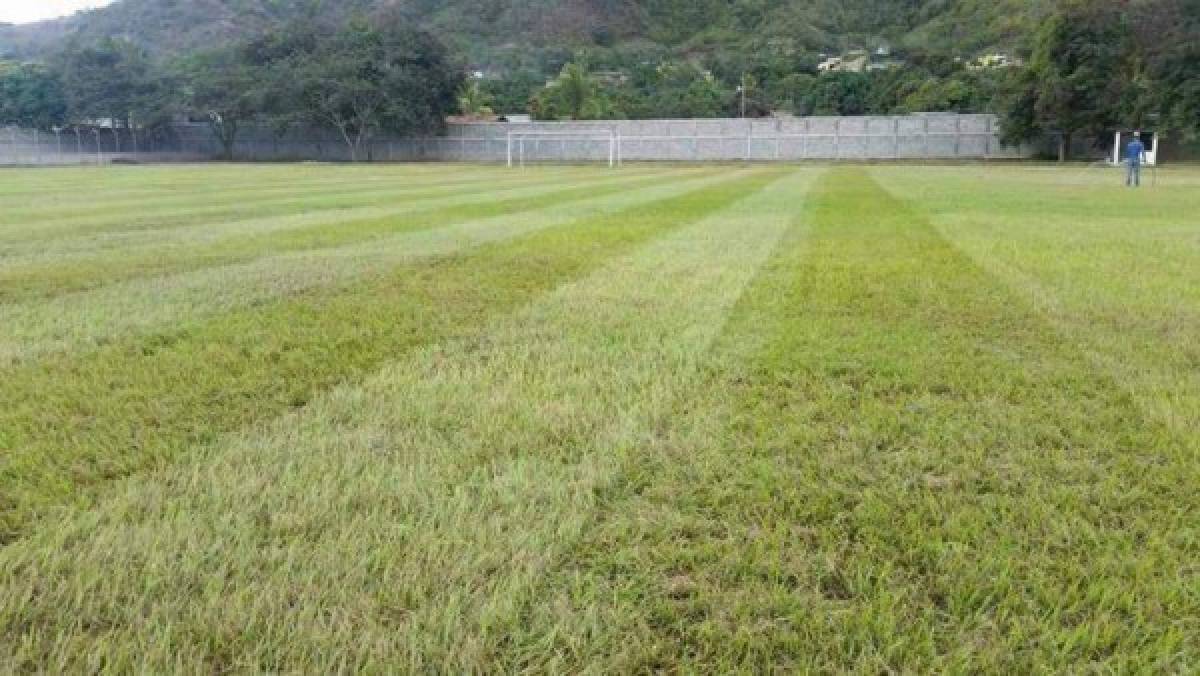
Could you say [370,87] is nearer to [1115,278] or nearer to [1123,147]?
[1123,147]

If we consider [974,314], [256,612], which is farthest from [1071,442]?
[256,612]

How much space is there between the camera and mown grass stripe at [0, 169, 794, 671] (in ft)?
5.82

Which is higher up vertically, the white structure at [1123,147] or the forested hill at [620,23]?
the forested hill at [620,23]

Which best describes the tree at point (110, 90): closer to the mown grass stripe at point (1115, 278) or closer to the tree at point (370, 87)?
the tree at point (370, 87)

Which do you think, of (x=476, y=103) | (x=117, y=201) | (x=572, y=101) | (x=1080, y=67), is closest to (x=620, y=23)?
(x=476, y=103)

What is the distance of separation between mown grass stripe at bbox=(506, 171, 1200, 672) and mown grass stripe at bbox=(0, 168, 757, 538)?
1.60 meters

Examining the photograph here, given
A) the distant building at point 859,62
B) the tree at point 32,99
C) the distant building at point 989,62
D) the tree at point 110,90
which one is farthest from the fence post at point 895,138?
the tree at point 32,99

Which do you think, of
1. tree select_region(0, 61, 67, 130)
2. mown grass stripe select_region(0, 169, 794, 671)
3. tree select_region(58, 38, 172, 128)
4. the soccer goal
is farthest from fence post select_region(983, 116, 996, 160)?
tree select_region(0, 61, 67, 130)

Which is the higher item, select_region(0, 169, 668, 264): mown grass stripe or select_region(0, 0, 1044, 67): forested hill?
select_region(0, 0, 1044, 67): forested hill

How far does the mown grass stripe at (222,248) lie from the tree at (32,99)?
70.5 metres

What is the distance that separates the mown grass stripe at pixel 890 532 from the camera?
179cm

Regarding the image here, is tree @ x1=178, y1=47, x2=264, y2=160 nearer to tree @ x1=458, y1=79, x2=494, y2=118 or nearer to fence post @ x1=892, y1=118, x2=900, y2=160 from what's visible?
tree @ x1=458, y1=79, x2=494, y2=118

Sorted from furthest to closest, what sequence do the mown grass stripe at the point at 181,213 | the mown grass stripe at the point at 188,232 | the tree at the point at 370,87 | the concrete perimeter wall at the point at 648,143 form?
the tree at the point at 370,87 → the concrete perimeter wall at the point at 648,143 → the mown grass stripe at the point at 181,213 → the mown grass stripe at the point at 188,232

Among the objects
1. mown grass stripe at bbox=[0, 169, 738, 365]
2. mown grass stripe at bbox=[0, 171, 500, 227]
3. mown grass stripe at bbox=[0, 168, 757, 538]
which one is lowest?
mown grass stripe at bbox=[0, 168, 757, 538]
